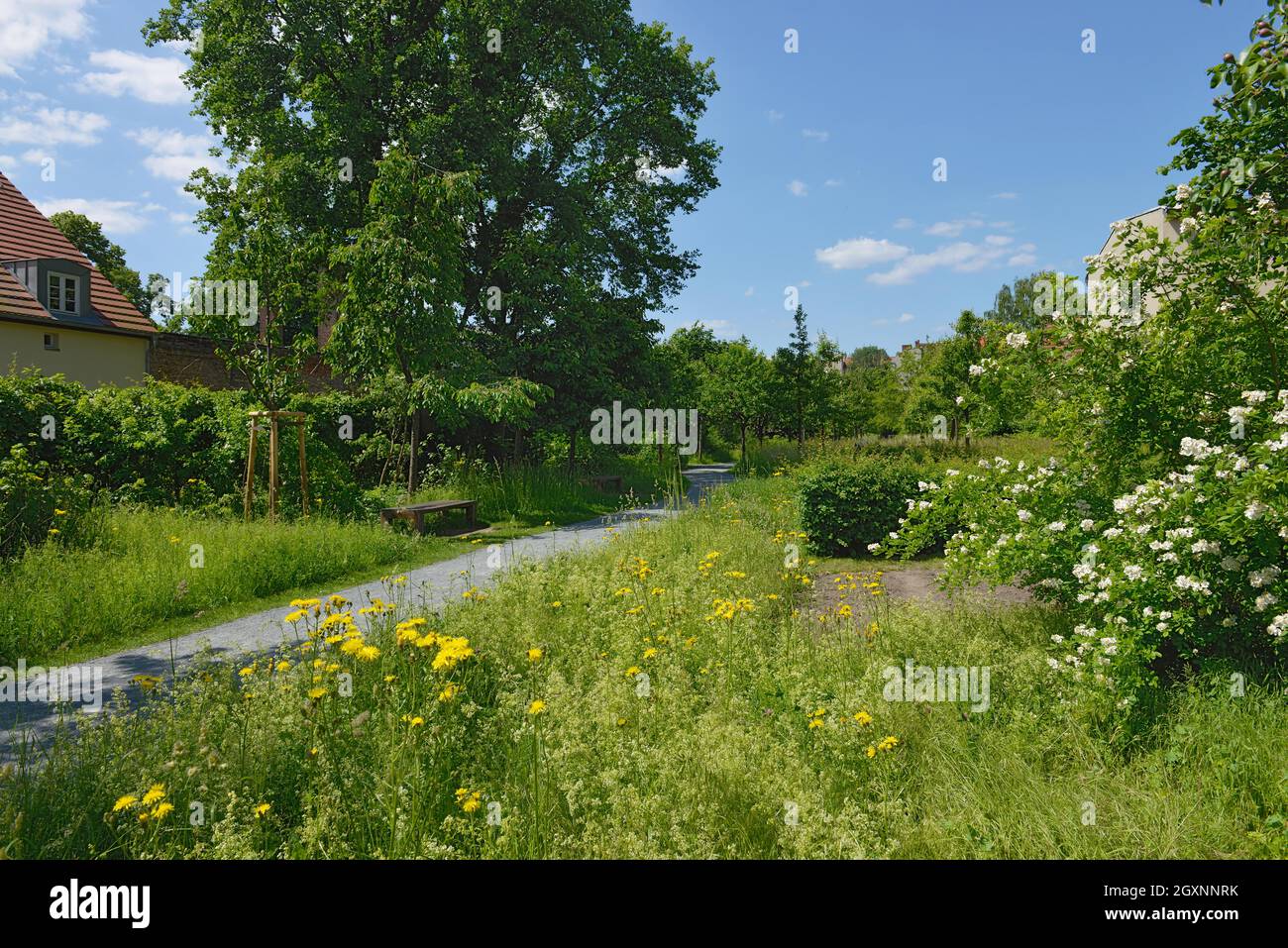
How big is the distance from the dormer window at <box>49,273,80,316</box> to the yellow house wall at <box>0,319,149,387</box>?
2.36ft

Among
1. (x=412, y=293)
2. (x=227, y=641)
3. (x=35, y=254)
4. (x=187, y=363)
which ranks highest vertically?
(x=35, y=254)

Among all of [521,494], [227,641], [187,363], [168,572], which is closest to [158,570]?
[168,572]

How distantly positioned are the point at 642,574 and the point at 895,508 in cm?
587

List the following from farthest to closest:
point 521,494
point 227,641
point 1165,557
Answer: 1. point 521,494
2. point 227,641
3. point 1165,557

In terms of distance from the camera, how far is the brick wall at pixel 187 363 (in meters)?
24.5

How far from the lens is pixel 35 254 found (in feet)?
71.5

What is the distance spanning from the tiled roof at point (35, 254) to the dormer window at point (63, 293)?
531mm

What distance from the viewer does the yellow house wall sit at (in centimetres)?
2005

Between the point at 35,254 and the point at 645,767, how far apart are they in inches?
1055

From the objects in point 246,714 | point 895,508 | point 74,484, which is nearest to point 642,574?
point 246,714

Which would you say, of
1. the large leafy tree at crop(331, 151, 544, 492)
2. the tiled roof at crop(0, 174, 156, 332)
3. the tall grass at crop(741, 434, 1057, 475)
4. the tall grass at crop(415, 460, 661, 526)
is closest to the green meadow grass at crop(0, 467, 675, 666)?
the tall grass at crop(415, 460, 661, 526)

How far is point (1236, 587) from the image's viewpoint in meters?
4.07

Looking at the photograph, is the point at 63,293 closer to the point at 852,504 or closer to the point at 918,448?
the point at 852,504

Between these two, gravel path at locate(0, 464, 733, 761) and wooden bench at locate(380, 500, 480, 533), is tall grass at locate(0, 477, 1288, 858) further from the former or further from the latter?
wooden bench at locate(380, 500, 480, 533)
